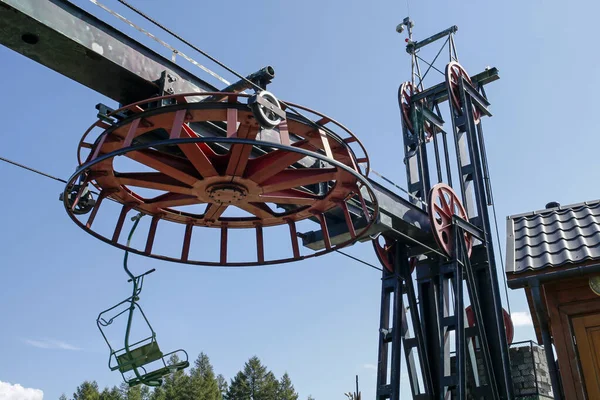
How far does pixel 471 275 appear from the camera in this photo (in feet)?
33.0

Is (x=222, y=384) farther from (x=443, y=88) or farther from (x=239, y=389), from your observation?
(x=443, y=88)

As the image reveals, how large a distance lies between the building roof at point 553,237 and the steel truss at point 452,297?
289cm

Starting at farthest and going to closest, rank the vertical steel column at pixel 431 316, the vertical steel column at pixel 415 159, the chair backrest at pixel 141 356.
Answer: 1. the vertical steel column at pixel 415 159
2. the vertical steel column at pixel 431 316
3. the chair backrest at pixel 141 356

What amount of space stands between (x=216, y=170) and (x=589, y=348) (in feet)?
12.0

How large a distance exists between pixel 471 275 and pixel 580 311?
456 cm

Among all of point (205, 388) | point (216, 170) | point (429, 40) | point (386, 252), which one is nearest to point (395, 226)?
point (386, 252)

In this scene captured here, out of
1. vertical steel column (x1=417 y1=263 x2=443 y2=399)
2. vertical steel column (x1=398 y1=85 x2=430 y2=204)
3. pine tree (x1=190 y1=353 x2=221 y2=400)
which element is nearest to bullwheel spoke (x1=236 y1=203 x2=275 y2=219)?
vertical steel column (x1=417 y1=263 x2=443 y2=399)

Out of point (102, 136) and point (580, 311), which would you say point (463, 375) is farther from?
point (102, 136)

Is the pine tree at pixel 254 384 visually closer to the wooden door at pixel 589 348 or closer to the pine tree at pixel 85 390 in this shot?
the pine tree at pixel 85 390

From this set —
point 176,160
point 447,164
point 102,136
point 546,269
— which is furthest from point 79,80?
point 447,164

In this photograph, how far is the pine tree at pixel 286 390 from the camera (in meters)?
55.6

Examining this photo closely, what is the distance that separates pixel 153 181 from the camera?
6.20m

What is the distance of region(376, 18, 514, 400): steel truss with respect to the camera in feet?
30.9

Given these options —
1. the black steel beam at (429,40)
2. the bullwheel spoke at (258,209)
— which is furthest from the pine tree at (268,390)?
the bullwheel spoke at (258,209)
